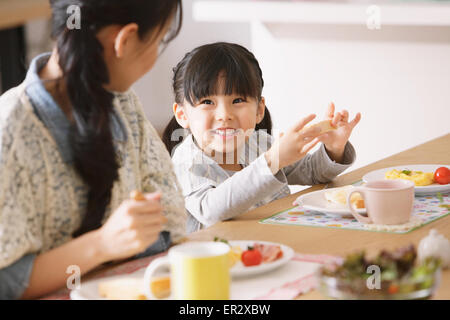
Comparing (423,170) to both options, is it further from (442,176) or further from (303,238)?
(303,238)

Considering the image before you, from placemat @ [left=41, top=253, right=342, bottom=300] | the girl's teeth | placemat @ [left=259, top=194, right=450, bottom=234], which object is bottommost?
placemat @ [left=41, top=253, right=342, bottom=300]

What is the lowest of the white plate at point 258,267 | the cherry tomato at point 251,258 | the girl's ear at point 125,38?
the white plate at point 258,267

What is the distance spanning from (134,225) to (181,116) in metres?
0.94

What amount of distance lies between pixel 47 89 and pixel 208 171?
69cm

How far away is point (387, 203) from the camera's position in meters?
1.24

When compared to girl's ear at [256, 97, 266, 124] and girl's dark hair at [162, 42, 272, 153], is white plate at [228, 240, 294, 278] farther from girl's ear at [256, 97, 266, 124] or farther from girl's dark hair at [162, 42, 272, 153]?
girl's ear at [256, 97, 266, 124]

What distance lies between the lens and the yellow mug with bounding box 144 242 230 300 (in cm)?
83

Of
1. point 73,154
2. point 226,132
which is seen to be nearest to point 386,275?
point 73,154

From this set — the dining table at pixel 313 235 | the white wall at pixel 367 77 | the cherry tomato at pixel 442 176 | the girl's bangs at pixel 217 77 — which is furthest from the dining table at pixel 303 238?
the white wall at pixel 367 77

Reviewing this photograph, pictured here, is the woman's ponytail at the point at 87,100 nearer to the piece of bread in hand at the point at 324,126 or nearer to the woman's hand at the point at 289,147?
the woman's hand at the point at 289,147

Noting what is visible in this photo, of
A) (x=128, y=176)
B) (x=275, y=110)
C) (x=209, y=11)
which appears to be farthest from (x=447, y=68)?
(x=128, y=176)

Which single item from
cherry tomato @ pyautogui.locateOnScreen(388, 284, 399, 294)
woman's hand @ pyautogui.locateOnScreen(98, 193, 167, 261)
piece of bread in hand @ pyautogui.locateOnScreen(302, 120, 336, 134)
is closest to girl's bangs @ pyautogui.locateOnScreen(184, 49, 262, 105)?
piece of bread in hand @ pyautogui.locateOnScreen(302, 120, 336, 134)

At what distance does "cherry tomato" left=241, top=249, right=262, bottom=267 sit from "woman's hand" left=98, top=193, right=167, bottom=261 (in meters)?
0.16

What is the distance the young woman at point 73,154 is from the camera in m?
0.92
